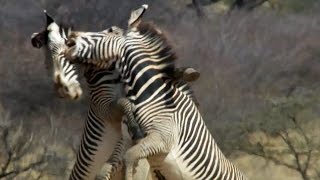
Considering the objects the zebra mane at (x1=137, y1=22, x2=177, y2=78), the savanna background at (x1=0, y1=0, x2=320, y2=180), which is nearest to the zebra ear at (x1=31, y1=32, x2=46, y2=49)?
the zebra mane at (x1=137, y1=22, x2=177, y2=78)

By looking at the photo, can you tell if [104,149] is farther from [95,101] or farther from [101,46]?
[101,46]

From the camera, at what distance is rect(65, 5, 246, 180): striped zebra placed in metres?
5.34

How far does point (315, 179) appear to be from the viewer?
12609mm

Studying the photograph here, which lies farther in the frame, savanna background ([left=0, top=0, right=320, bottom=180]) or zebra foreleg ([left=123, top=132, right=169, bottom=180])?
savanna background ([left=0, top=0, right=320, bottom=180])

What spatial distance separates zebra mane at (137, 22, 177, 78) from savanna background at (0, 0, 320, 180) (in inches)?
254

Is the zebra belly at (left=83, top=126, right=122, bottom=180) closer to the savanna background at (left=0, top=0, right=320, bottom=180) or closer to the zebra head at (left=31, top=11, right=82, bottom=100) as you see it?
the zebra head at (left=31, top=11, right=82, bottom=100)

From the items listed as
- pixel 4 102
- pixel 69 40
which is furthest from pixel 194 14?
pixel 69 40

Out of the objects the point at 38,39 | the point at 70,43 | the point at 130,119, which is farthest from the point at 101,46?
the point at 38,39

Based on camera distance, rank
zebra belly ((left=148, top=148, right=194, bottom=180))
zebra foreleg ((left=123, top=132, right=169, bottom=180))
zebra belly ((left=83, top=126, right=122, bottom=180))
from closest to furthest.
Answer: zebra foreleg ((left=123, top=132, right=169, bottom=180)) < zebra belly ((left=148, top=148, right=194, bottom=180)) < zebra belly ((left=83, top=126, right=122, bottom=180))

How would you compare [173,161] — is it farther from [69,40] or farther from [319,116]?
[319,116]

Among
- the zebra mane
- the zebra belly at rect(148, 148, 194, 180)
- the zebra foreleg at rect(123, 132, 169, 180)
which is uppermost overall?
the zebra mane

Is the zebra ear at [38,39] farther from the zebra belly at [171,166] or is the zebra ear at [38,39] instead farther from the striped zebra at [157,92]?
the zebra belly at [171,166]

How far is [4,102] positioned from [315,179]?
4757 mm

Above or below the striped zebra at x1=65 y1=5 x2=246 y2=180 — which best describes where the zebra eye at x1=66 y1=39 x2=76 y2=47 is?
above
